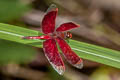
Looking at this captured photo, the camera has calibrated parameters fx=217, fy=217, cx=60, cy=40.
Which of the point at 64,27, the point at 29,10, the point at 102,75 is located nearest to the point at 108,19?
the point at 102,75

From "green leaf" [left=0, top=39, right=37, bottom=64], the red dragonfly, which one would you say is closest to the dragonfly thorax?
the red dragonfly

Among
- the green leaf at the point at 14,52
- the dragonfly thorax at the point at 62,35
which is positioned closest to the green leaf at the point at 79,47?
the dragonfly thorax at the point at 62,35

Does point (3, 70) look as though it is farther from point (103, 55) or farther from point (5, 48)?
point (103, 55)

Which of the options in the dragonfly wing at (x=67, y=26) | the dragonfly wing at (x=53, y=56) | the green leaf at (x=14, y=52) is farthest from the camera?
the green leaf at (x=14, y=52)

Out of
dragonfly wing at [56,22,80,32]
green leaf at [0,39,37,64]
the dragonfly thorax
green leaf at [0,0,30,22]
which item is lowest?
green leaf at [0,39,37,64]

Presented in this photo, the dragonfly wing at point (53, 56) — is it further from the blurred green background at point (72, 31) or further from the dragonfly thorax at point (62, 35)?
the blurred green background at point (72, 31)

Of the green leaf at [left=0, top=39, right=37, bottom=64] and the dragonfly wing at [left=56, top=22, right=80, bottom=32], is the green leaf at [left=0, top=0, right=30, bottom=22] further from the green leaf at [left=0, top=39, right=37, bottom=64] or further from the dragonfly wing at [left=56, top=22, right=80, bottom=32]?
the dragonfly wing at [left=56, top=22, right=80, bottom=32]
